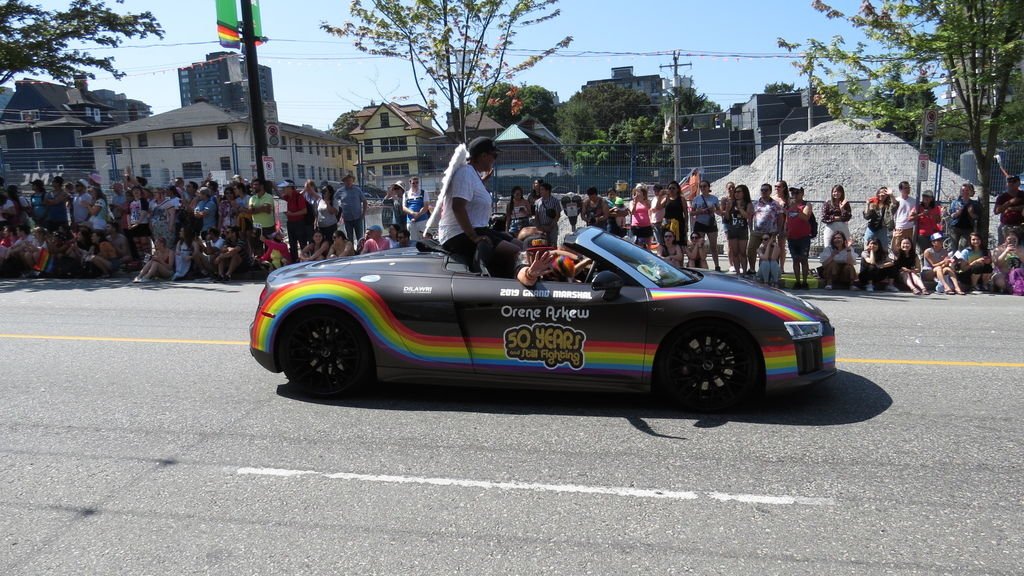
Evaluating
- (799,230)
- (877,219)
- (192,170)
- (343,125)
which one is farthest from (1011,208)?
(343,125)

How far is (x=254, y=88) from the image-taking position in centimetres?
1518

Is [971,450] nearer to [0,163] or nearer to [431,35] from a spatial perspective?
[431,35]

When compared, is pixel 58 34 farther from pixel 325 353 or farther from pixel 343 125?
pixel 343 125

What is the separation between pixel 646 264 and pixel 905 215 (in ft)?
31.0

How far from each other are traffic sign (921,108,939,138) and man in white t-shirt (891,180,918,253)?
1.34 m

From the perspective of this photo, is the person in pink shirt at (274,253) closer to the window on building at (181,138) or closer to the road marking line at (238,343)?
the road marking line at (238,343)

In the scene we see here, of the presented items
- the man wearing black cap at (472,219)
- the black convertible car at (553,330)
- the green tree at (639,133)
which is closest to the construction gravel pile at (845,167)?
the man wearing black cap at (472,219)

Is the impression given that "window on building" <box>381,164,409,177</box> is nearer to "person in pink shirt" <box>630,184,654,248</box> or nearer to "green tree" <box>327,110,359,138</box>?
"person in pink shirt" <box>630,184,654,248</box>

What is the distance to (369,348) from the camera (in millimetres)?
5578

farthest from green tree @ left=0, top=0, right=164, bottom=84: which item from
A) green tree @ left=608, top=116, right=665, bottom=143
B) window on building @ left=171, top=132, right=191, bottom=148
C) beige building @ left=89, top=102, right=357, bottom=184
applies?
green tree @ left=608, top=116, right=665, bottom=143

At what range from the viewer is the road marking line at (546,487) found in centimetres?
383

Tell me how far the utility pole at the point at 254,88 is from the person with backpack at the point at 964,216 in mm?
13192

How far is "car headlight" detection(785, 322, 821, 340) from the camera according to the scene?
5090 millimetres

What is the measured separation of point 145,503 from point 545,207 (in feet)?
32.7
